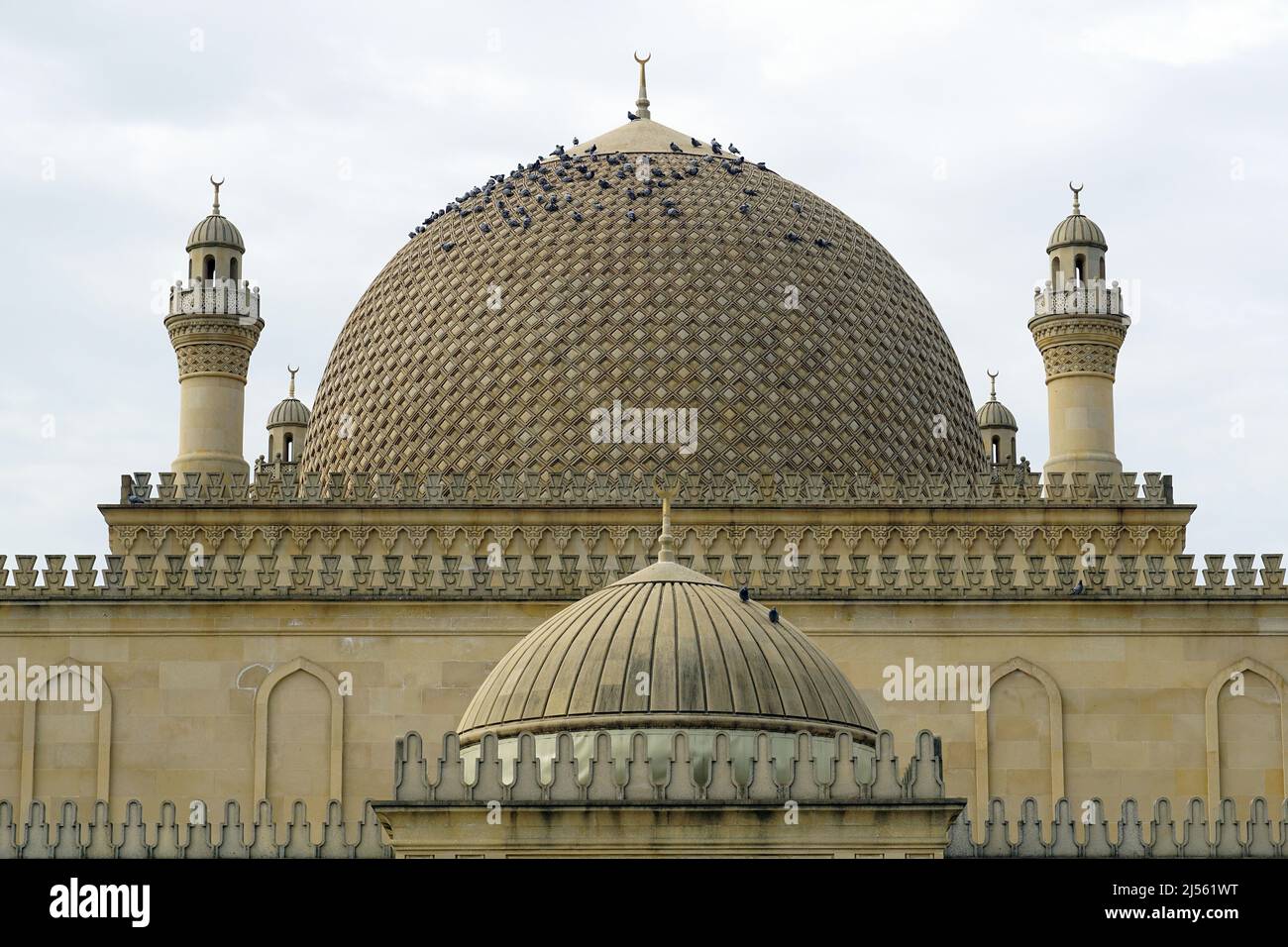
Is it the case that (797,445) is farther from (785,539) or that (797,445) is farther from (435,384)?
(435,384)

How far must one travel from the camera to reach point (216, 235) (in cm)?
4066

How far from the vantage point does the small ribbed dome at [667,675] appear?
85.2ft

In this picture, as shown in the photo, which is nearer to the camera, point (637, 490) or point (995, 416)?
point (637, 490)

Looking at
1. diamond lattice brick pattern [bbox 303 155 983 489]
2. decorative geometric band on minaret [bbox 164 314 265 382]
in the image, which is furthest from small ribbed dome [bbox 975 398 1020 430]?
decorative geometric band on minaret [bbox 164 314 265 382]

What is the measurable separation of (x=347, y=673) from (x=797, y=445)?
7791 millimetres

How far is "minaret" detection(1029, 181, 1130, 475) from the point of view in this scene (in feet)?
130

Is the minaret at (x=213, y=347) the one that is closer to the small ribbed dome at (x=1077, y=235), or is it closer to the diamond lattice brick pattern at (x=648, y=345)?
the diamond lattice brick pattern at (x=648, y=345)

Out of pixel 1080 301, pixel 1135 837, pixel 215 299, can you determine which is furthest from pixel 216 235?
pixel 1135 837

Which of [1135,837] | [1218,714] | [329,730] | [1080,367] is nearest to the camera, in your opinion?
[1135,837]

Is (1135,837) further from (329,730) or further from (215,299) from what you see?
(215,299)

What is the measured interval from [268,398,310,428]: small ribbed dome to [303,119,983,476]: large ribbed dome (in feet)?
24.3

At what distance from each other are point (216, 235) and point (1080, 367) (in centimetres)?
1222
